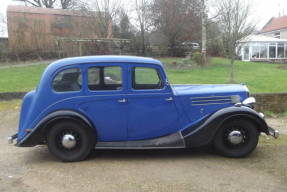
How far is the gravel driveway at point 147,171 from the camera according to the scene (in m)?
4.56

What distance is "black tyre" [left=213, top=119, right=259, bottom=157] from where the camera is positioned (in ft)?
18.7

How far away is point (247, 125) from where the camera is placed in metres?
5.73

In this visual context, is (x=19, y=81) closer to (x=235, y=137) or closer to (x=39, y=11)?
(x=235, y=137)

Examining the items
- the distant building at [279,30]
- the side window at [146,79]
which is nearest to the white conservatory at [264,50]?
the distant building at [279,30]

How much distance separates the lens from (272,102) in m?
9.65

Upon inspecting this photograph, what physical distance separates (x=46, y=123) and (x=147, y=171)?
1.93m

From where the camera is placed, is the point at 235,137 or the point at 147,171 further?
the point at 235,137

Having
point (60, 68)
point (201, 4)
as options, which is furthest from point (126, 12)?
point (60, 68)

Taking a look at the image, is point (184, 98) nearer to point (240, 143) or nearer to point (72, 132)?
point (240, 143)

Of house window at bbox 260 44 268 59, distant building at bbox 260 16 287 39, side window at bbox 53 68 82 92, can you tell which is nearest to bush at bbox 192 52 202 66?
house window at bbox 260 44 268 59

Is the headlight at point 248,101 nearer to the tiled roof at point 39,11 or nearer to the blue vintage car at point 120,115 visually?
the blue vintage car at point 120,115

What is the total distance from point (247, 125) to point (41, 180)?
364 centimetres

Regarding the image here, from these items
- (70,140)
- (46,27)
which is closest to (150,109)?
(70,140)

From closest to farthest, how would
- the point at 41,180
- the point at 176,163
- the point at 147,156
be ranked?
the point at 41,180 → the point at 176,163 → the point at 147,156
